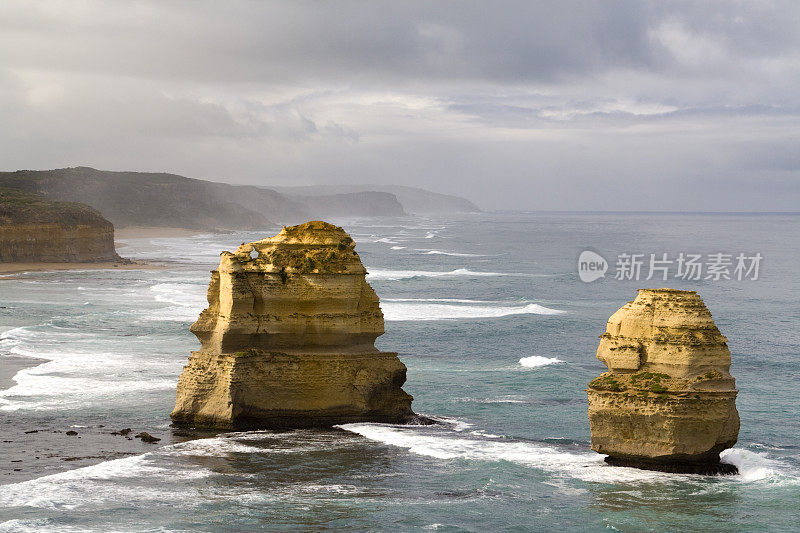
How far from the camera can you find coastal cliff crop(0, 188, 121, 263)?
9612cm

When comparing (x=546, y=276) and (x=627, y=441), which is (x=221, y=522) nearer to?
(x=627, y=441)

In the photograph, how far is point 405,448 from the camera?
26172mm

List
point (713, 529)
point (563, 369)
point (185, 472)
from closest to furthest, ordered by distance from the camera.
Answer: point (713, 529)
point (185, 472)
point (563, 369)

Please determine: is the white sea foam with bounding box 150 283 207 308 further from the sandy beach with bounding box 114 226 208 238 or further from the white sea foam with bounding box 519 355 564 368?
the sandy beach with bounding box 114 226 208 238

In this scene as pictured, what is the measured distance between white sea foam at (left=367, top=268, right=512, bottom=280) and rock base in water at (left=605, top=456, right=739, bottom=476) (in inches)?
2351

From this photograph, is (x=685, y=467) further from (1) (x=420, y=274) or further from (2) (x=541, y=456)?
(1) (x=420, y=274)

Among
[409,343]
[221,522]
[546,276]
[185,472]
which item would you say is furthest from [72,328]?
[546,276]

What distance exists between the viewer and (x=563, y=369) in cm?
4072

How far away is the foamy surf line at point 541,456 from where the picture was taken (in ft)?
76.7

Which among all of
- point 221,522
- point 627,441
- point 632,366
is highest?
point 632,366

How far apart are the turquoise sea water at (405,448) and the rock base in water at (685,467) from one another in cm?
24

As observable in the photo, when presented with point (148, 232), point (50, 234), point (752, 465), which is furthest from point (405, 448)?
point (148, 232)

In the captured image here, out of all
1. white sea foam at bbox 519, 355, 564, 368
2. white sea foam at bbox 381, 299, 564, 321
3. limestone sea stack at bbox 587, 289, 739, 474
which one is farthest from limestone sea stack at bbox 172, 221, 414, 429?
white sea foam at bbox 381, 299, 564, 321

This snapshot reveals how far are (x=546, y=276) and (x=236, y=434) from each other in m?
67.0
